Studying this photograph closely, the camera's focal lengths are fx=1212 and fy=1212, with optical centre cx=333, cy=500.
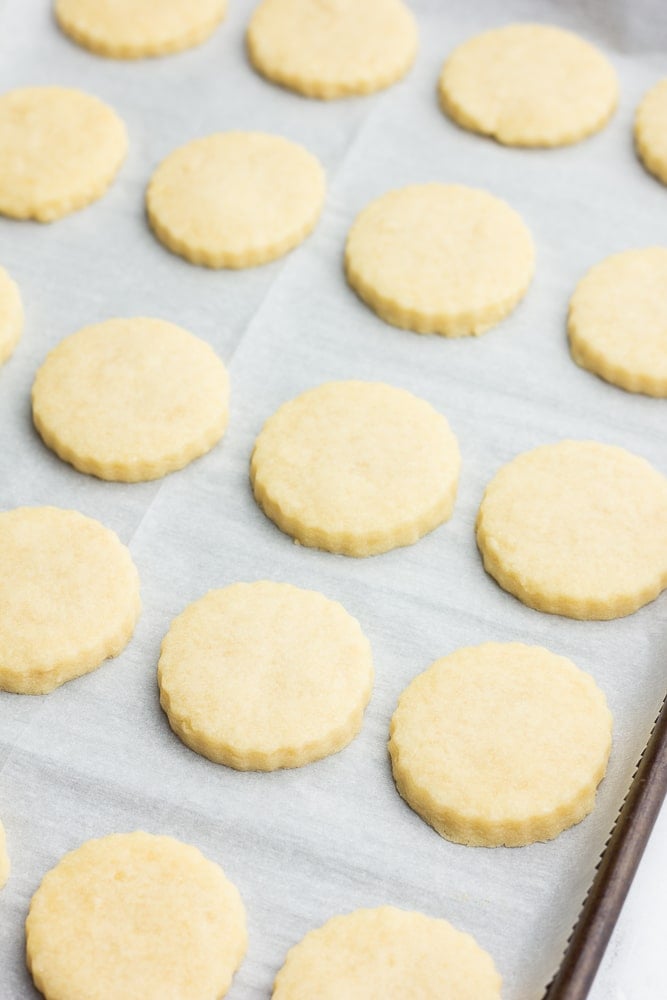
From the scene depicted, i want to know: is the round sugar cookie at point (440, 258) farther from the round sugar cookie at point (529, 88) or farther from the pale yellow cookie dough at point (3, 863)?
the pale yellow cookie dough at point (3, 863)

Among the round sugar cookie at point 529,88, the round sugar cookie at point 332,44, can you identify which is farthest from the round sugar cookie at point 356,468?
the round sugar cookie at point 332,44

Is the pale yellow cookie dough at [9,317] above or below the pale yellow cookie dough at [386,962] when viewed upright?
above

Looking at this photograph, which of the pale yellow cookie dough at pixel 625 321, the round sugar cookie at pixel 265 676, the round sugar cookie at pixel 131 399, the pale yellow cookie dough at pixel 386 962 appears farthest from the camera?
the pale yellow cookie dough at pixel 625 321

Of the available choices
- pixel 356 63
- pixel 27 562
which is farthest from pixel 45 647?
pixel 356 63

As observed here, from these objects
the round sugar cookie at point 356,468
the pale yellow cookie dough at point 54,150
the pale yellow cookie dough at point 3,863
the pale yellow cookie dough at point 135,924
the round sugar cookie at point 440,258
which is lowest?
the pale yellow cookie dough at point 3,863

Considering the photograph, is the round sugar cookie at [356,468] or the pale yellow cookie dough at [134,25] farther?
the pale yellow cookie dough at [134,25]

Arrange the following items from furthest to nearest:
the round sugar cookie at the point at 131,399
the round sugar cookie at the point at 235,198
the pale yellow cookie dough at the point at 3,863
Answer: the round sugar cookie at the point at 235,198, the round sugar cookie at the point at 131,399, the pale yellow cookie dough at the point at 3,863

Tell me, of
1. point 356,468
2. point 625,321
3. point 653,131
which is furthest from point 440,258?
point 653,131

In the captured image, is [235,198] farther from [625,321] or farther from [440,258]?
[625,321]
